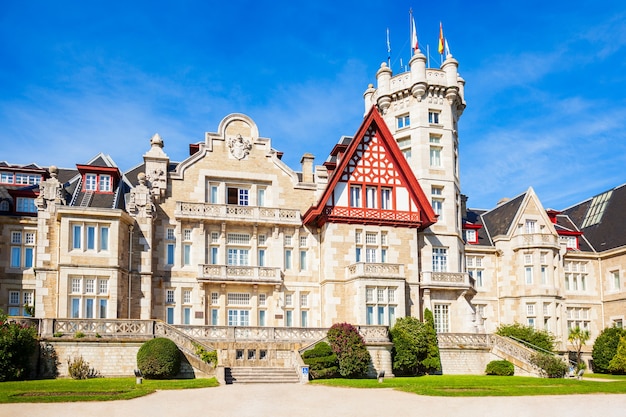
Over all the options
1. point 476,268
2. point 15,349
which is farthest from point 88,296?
point 476,268

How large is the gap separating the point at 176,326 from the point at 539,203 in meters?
27.9

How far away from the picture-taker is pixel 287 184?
40625 mm

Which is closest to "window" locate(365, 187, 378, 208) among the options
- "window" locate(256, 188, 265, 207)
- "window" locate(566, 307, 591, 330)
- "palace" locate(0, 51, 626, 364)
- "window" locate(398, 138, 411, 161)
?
"palace" locate(0, 51, 626, 364)

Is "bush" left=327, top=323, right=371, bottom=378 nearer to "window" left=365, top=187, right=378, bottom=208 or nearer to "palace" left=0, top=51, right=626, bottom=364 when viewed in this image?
"palace" left=0, top=51, right=626, bottom=364

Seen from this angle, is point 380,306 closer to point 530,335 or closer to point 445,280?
point 445,280

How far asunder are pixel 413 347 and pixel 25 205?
22.4 meters

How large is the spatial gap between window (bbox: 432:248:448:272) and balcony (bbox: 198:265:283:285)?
33.2 ft

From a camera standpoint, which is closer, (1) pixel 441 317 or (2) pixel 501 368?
(2) pixel 501 368

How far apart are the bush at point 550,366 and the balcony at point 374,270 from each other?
832 cm

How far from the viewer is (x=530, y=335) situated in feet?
134

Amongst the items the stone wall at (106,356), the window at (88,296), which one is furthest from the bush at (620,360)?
the window at (88,296)

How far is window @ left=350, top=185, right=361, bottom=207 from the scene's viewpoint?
40125 millimetres

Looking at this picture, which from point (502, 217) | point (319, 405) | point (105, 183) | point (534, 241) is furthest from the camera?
point (502, 217)

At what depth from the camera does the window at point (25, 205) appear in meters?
37.4
